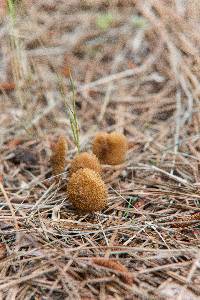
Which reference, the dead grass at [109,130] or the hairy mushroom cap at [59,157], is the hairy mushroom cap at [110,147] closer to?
the dead grass at [109,130]

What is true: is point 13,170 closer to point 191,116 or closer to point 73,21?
point 191,116

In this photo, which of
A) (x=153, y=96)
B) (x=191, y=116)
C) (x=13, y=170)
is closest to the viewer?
(x=13, y=170)

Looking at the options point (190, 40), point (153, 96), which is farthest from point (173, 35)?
point (153, 96)

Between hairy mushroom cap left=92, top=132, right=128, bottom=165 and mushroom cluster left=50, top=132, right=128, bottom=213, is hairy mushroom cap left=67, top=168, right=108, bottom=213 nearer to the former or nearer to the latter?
mushroom cluster left=50, top=132, right=128, bottom=213

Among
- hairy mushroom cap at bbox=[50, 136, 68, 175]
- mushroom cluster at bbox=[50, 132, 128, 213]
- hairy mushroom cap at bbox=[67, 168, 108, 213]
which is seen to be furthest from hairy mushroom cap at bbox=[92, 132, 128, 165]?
hairy mushroom cap at bbox=[67, 168, 108, 213]

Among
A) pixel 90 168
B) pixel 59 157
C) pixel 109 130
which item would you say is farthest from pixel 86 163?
pixel 109 130

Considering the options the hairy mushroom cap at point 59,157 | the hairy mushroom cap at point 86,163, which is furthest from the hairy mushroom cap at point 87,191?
the hairy mushroom cap at point 59,157

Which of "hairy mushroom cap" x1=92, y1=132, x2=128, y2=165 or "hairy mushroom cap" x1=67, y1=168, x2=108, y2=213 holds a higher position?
"hairy mushroom cap" x1=92, y1=132, x2=128, y2=165
